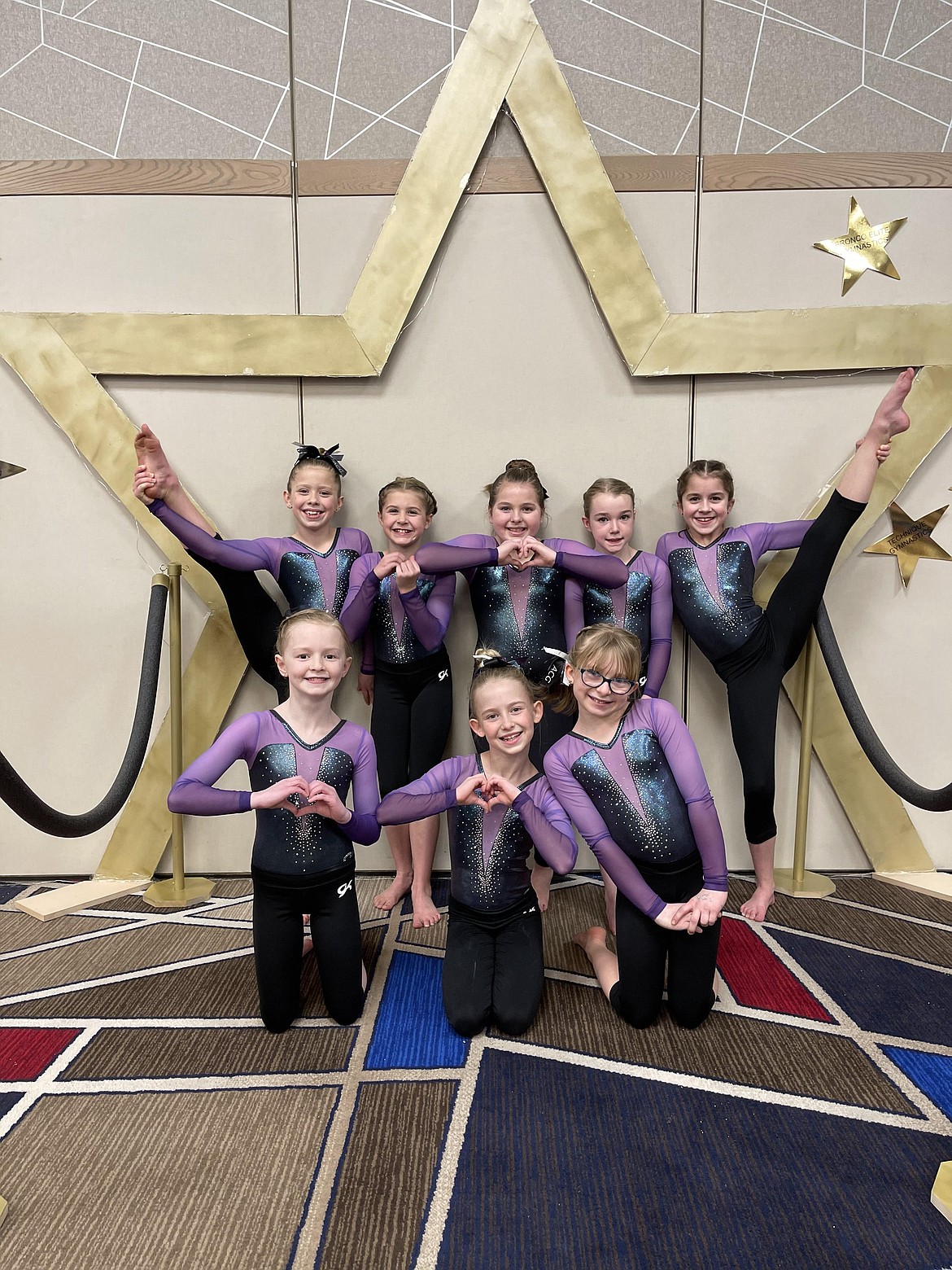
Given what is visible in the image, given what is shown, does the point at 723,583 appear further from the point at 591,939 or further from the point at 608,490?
the point at 591,939

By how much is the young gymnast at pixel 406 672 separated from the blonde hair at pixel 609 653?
69 centimetres

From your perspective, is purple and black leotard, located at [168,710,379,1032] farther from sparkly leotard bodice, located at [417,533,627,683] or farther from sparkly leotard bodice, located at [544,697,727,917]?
sparkly leotard bodice, located at [417,533,627,683]

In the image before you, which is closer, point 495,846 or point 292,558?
point 495,846

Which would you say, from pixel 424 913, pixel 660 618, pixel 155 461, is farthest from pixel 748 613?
pixel 155 461

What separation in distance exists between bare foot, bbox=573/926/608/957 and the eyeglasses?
0.72 metres

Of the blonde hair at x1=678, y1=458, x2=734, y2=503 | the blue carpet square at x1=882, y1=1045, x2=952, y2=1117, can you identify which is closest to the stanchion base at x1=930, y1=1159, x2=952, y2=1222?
the blue carpet square at x1=882, y1=1045, x2=952, y2=1117

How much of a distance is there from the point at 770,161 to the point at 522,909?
8.26ft

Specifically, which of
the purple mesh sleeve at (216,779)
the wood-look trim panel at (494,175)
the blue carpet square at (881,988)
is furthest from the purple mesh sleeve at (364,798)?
the wood-look trim panel at (494,175)

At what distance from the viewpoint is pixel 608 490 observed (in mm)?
2541

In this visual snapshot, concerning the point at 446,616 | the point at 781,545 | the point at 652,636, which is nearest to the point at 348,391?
the point at 446,616

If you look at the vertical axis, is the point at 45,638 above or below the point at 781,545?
below

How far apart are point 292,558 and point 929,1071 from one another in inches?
84.9

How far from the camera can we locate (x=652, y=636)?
8.39ft

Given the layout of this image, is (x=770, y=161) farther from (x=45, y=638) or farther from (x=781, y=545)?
(x=45, y=638)
